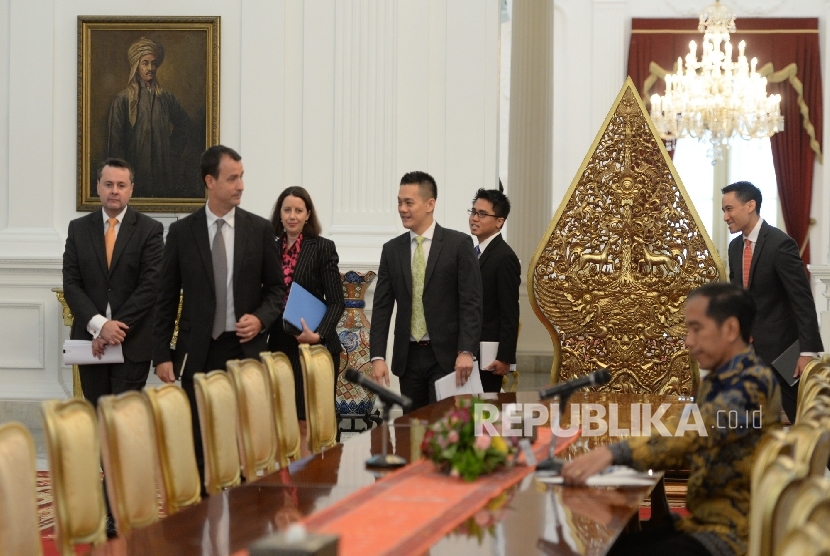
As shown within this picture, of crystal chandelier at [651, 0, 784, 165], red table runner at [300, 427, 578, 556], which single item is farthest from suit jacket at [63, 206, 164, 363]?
crystal chandelier at [651, 0, 784, 165]

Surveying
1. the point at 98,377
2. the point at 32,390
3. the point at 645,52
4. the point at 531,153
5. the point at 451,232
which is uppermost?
the point at 645,52

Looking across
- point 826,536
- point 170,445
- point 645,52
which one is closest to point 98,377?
point 170,445

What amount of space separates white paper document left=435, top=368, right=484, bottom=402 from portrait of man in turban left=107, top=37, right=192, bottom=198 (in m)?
3.53

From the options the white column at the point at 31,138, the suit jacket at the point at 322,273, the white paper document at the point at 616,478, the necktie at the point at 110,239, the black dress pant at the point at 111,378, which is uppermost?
the white column at the point at 31,138

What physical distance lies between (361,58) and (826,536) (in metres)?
6.51

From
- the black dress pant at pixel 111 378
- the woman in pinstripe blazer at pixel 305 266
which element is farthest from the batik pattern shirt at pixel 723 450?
the black dress pant at pixel 111 378

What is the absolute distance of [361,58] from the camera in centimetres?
770

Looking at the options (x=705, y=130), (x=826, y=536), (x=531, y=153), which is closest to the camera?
(x=826, y=536)

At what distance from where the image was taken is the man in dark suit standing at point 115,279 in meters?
5.18

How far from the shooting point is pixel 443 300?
5.05m

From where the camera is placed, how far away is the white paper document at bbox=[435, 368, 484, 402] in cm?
492

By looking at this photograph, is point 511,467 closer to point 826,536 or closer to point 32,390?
point 826,536

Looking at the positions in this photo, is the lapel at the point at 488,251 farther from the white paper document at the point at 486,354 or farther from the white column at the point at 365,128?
the white column at the point at 365,128

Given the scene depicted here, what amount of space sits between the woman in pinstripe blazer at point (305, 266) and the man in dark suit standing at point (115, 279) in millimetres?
618
